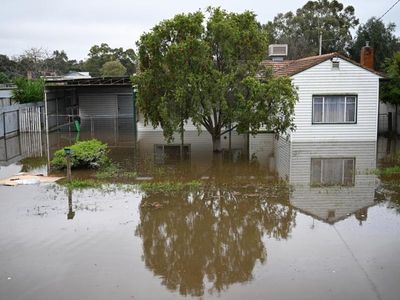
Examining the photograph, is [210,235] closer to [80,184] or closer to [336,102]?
[80,184]

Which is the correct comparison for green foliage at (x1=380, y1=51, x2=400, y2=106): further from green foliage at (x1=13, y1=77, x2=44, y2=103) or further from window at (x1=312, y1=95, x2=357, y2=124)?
green foliage at (x1=13, y1=77, x2=44, y2=103)

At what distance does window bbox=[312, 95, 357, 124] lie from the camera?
22531 millimetres

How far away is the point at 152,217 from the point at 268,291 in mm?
4607

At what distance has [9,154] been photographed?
21.5 metres

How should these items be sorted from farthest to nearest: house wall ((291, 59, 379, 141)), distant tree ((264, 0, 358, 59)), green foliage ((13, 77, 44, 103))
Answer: distant tree ((264, 0, 358, 59)), green foliage ((13, 77, 44, 103)), house wall ((291, 59, 379, 141))

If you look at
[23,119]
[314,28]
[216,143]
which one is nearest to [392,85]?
[216,143]

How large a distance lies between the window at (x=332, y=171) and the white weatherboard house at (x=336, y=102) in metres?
4.25

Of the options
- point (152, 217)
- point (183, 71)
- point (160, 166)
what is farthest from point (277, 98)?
point (152, 217)

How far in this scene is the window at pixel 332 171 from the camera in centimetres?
1474

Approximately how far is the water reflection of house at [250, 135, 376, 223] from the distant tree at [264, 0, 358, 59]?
32.0 metres

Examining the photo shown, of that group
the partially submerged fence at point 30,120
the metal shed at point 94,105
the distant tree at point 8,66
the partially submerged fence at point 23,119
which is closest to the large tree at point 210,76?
the partially submerged fence at point 23,119

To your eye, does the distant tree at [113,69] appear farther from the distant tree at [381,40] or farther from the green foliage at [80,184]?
the green foliage at [80,184]

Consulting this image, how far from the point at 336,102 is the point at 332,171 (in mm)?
7111

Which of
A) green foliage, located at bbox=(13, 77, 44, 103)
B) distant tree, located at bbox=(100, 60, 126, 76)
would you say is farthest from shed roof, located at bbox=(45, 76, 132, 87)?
distant tree, located at bbox=(100, 60, 126, 76)
